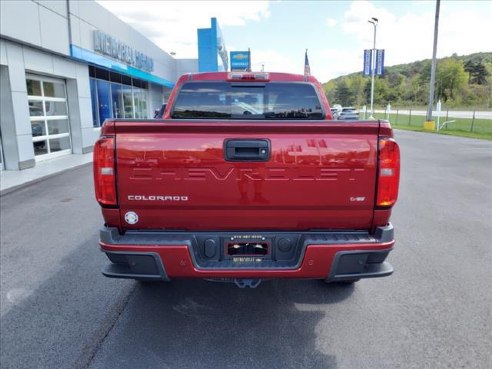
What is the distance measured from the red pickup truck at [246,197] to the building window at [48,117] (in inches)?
454

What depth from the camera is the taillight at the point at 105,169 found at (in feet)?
8.78

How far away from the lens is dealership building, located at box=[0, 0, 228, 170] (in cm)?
1104

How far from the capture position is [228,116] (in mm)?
4281

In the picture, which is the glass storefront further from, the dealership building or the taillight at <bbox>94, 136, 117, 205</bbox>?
the taillight at <bbox>94, 136, 117, 205</bbox>

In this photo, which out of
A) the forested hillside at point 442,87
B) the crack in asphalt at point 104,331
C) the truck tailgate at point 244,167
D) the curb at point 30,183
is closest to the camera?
the truck tailgate at point 244,167

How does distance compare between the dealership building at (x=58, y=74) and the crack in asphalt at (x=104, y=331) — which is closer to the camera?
the crack in asphalt at (x=104, y=331)

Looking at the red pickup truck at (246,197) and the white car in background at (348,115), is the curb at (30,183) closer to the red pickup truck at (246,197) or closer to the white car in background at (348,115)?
the red pickup truck at (246,197)

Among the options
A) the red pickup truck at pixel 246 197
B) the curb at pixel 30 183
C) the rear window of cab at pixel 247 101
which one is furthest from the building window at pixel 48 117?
the red pickup truck at pixel 246 197

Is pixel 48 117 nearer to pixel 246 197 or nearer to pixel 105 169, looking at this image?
pixel 105 169

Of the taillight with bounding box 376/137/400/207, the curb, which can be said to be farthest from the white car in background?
the curb

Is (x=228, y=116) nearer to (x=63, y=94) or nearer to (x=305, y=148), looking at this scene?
(x=305, y=148)

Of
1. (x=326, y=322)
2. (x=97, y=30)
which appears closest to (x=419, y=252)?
(x=326, y=322)

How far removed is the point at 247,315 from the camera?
3473 mm

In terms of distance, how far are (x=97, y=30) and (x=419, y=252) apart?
16072 mm
